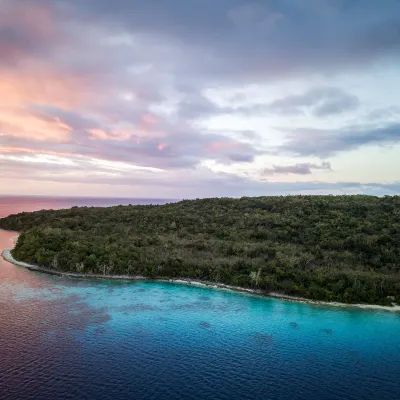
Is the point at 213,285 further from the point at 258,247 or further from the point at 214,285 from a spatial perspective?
the point at 258,247

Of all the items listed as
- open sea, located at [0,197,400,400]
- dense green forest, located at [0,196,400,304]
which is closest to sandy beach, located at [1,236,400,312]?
dense green forest, located at [0,196,400,304]

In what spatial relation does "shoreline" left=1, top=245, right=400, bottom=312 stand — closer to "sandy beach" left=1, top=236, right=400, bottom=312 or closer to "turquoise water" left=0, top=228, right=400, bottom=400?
"sandy beach" left=1, top=236, right=400, bottom=312

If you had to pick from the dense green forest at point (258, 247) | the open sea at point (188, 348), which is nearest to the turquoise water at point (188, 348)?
the open sea at point (188, 348)

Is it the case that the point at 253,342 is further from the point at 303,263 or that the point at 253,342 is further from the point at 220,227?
the point at 220,227

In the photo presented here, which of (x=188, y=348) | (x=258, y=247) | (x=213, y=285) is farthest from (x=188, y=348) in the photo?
(x=258, y=247)

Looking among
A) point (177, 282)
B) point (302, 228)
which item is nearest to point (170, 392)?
point (177, 282)

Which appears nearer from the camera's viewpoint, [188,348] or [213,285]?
[188,348]
